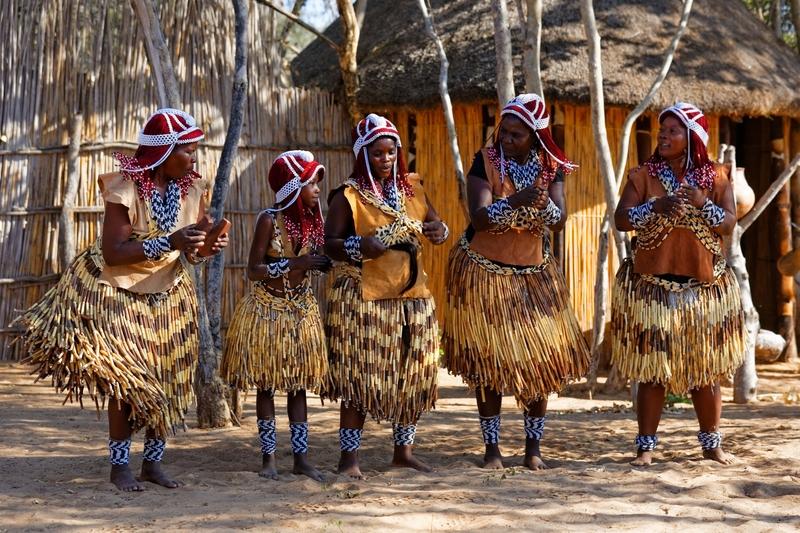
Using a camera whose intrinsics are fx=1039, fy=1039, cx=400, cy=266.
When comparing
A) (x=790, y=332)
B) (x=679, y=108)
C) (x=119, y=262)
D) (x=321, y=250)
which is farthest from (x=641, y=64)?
(x=119, y=262)

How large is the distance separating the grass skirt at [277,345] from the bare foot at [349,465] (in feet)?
1.08

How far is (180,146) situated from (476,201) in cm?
136

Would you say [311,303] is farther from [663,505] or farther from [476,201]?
[663,505]

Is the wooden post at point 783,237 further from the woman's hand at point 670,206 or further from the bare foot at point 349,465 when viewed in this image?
the bare foot at point 349,465

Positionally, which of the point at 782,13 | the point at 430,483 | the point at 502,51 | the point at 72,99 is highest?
the point at 782,13

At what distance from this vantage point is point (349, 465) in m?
4.71

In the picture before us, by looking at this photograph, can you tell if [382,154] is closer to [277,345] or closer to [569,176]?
[277,345]

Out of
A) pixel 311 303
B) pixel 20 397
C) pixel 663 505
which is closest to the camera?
pixel 663 505

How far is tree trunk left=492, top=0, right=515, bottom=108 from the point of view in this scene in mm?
6758

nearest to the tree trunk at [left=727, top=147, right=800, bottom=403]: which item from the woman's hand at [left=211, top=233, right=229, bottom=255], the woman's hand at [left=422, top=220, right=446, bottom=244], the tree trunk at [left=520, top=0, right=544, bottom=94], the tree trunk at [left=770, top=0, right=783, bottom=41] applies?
the tree trunk at [left=520, top=0, right=544, bottom=94]

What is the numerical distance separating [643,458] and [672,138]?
1.51 m

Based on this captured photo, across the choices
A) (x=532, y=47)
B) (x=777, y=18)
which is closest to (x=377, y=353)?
(x=532, y=47)

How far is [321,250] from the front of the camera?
15.9ft

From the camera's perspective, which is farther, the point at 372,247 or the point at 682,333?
the point at 682,333
